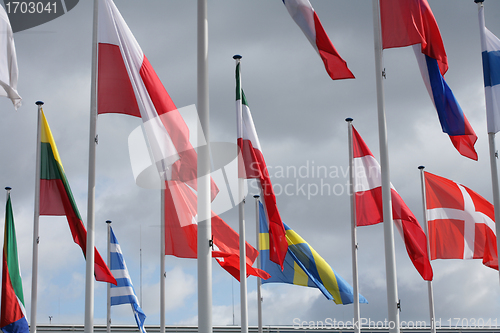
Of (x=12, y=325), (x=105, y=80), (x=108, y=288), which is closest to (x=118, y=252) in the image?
(x=108, y=288)

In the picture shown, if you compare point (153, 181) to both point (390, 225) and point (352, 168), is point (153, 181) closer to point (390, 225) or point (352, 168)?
point (390, 225)

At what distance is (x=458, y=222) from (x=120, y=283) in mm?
14868

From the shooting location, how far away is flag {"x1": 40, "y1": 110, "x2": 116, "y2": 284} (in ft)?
59.5

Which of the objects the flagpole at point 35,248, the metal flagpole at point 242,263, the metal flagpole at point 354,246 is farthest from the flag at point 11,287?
the metal flagpole at point 354,246

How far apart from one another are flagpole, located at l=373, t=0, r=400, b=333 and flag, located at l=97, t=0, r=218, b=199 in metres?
4.47

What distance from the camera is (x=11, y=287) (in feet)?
70.4

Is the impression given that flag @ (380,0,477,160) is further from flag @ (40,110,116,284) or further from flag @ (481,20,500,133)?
flag @ (40,110,116,284)

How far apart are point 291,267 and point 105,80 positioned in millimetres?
12462

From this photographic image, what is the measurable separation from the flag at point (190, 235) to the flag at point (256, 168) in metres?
2.26

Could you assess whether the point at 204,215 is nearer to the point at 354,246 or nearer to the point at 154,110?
the point at 154,110

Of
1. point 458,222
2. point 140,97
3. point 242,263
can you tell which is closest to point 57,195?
point 242,263

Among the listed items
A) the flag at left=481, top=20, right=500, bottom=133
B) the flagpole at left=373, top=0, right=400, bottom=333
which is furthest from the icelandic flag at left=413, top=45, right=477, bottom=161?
the flag at left=481, top=20, right=500, bottom=133

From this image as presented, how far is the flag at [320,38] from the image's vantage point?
13.8 metres

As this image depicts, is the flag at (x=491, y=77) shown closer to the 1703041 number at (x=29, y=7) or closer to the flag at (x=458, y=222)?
the flag at (x=458, y=222)
